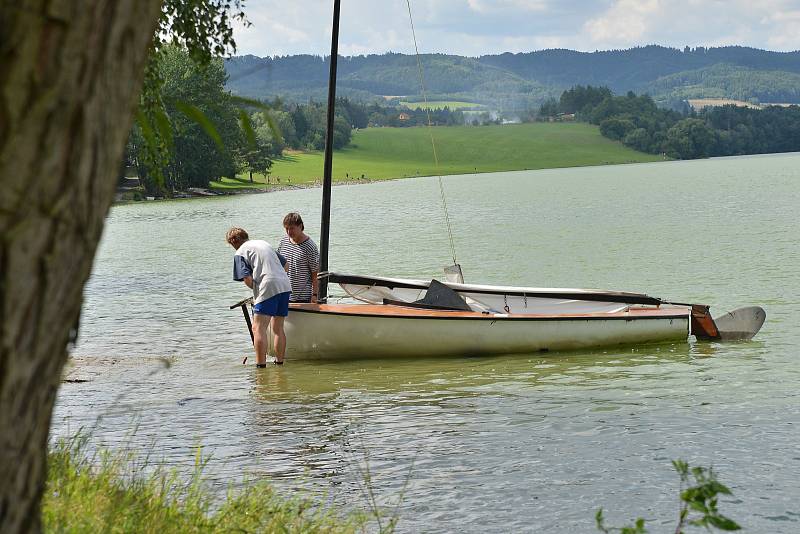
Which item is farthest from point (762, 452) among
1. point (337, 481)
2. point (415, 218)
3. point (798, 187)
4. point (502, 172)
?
point (502, 172)

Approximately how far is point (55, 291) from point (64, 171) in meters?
0.26

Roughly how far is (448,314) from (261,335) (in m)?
2.60

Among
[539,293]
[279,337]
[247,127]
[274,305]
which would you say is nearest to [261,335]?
[279,337]

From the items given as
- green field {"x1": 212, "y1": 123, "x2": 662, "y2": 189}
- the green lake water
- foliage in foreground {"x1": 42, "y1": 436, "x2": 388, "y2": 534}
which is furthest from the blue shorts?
green field {"x1": 212, "y1": 123, "x2": 662, "y2": 189}

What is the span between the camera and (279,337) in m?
14.3

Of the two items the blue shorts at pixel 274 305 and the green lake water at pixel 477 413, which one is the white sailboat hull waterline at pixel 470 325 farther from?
the blue shorts at pixel 274 305

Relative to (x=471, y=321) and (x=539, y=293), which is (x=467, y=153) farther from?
(x=471, y=321)

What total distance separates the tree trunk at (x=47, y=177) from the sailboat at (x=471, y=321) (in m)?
11.9

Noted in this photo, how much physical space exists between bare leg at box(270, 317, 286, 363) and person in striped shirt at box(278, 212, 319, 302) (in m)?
0.43

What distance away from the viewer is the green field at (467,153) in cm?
15812

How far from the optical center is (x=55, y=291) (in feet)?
7.55

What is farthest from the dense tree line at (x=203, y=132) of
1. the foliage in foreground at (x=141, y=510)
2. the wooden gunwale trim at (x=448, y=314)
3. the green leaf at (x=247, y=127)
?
the wooden gunwale trim at (x=448, y=314)

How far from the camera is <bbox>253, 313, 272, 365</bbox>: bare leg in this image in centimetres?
1373

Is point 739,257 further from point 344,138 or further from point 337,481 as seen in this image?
point 344,138
